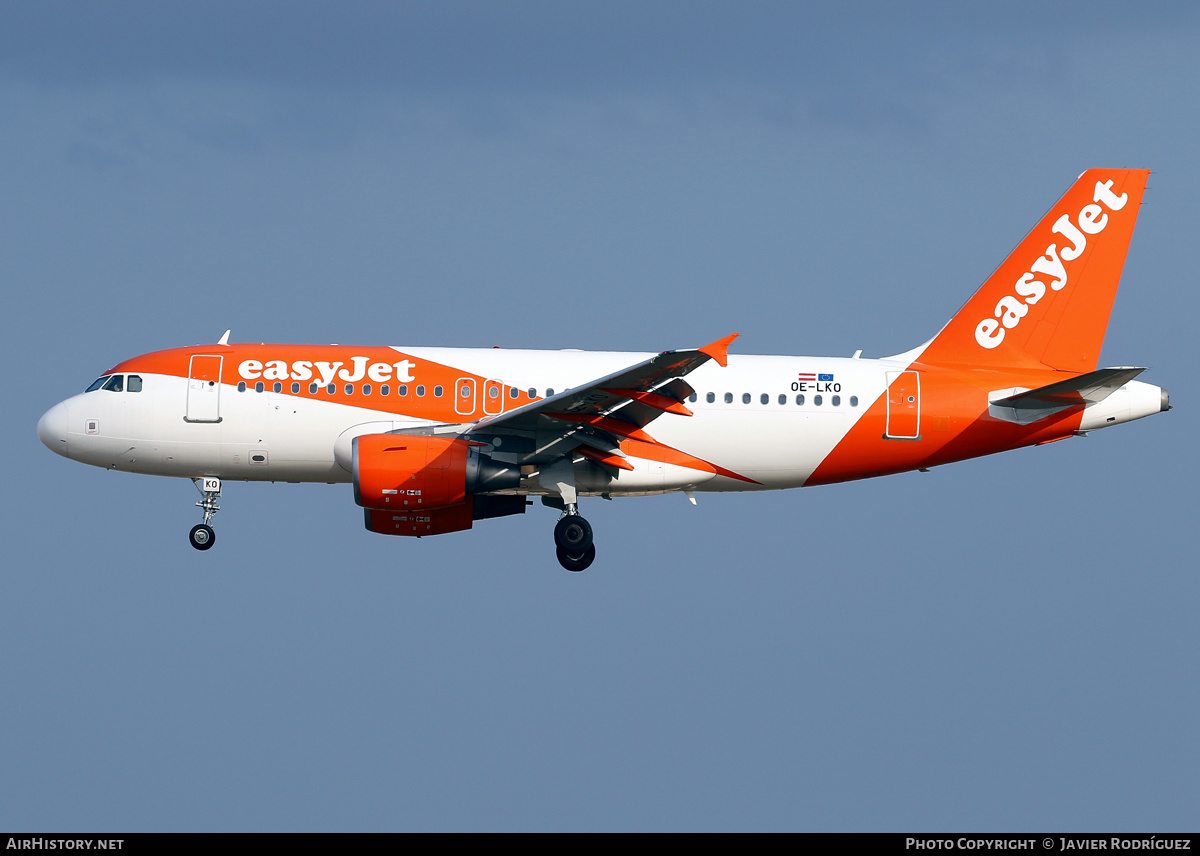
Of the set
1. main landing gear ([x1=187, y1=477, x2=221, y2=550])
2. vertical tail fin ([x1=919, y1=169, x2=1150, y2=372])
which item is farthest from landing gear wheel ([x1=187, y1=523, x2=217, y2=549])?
vertical tail fin ([x1=919, y1=169, x2=1150, y2=372])

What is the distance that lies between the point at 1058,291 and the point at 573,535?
12486 mm

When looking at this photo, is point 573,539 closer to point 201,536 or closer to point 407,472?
point 407,472

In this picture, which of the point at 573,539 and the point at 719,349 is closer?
the point at 719,349

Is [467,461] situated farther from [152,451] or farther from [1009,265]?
[1009,265]

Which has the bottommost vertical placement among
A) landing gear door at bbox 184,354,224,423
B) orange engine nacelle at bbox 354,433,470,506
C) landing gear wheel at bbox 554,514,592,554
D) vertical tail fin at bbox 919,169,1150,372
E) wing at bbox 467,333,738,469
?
landing gear wheel at bbox 554,514,592,554

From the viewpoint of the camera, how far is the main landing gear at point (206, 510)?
29.9m

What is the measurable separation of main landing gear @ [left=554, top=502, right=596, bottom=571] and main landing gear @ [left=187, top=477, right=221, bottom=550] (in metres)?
7.48

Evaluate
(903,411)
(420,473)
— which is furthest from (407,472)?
(903,411)

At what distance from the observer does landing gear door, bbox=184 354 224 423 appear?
29.2 m

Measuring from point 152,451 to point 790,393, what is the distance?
13748 mm

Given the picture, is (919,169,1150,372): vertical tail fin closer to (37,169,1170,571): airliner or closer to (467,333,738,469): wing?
(37,169,1170,571): airliner

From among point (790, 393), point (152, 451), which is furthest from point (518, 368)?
point (152, 451)

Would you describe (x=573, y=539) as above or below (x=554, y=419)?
below

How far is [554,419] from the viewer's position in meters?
27.9
